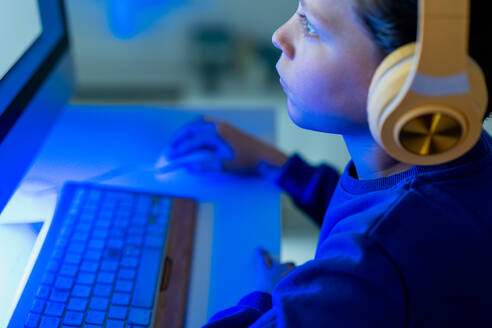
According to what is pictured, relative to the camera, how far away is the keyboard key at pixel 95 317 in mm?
574

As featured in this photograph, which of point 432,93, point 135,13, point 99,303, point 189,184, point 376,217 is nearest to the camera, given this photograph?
point 432,93

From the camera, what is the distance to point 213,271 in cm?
68

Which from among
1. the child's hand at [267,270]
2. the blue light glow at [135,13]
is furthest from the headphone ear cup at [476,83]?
the blue light glow at [135,13]

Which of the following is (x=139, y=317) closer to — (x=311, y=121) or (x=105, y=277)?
(x=105, y=277)

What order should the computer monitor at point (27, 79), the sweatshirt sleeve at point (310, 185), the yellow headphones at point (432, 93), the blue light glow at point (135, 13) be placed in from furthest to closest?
the blue light glow at point (135, 13) < the sweatshirt sleeve at point (310, 185) < the computer monitor at point (27, 79) < the yellow headphones at point (432, 93)

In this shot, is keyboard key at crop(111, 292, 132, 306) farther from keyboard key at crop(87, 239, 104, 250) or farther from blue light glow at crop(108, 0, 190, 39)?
blue light glow at crop(108, 0, 190, 39)

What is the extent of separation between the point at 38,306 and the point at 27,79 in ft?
1.12

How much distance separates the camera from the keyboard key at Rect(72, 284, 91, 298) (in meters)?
0.60

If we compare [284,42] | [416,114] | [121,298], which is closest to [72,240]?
[121,298]

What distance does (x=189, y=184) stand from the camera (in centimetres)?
85

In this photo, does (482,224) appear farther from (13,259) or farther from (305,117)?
(13,259)

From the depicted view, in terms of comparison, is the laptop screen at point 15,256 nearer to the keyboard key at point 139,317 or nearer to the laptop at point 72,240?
the laptop at point 72,240

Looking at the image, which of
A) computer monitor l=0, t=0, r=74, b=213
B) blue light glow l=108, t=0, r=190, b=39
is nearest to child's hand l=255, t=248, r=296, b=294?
computer monitor l=0, t=0, r=74, b=213

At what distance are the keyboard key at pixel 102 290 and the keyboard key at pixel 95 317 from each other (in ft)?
0.08
